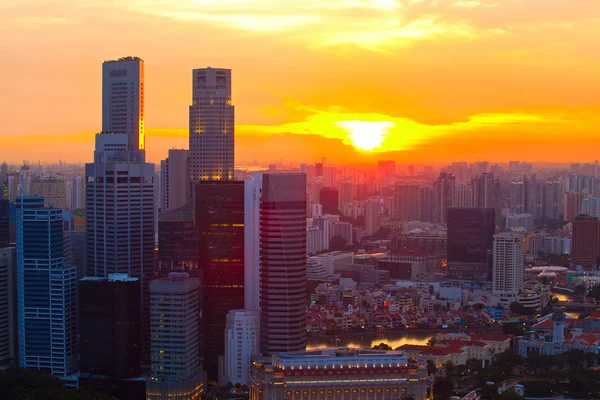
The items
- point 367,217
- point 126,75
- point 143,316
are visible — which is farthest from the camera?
point 367,217

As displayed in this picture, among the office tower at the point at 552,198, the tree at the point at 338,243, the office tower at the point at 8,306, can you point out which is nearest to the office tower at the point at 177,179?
the office tower at the point at 8,306

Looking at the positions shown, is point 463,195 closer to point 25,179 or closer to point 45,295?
point 25,179

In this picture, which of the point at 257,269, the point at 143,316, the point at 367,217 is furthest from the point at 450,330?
the point at 367,217

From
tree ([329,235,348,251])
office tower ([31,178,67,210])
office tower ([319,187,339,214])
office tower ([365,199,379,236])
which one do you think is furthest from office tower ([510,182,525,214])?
office tower ([31,178,67,210])

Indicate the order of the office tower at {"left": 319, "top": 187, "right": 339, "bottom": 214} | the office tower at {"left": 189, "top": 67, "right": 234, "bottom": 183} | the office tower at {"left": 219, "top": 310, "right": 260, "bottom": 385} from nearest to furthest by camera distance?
the office tower at {"left": 219, "top": 310, "right": 260, "bottom": 385}, the office tower at {"left": 189, "top": 67, "right": 234, "bottom": 183}, the office tower at {"left": 319, "top": 187, "right": 339, "bottom": 214}

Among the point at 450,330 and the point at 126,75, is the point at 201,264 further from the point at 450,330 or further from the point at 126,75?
the point at 450,330

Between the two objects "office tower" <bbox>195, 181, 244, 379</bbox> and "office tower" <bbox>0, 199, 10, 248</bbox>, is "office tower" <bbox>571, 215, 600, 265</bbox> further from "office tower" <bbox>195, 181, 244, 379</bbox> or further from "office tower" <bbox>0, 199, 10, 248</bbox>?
"office tower" <bbox>0, 199, 10, 248</bbox>
